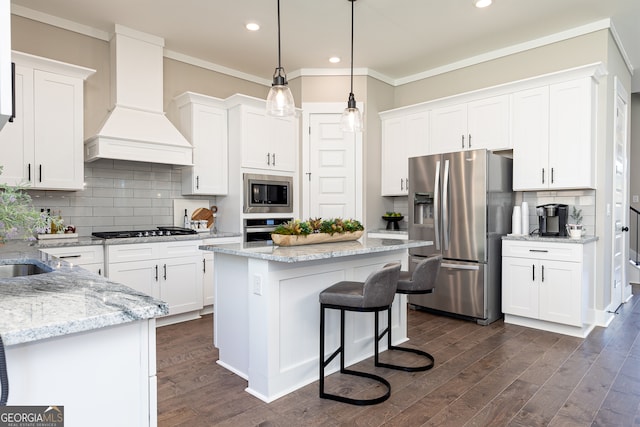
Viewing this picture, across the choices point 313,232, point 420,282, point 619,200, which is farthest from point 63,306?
point 619,200

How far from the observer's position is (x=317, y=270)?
272 centimetres

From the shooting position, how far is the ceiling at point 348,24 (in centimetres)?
363

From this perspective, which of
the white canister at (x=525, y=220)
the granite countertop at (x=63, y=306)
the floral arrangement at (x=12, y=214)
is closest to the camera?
the granite countertop at (x=63, y=306)

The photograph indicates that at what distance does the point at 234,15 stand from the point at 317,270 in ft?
8.89

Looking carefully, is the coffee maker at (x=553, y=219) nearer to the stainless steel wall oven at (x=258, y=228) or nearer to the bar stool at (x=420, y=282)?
the bar stool at (x=420, y=282)

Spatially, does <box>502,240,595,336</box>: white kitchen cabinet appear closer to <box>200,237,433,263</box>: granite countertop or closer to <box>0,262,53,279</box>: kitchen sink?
<box>200,237,433,263</box>: granite countertop

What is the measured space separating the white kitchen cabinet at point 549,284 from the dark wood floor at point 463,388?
23 centimetres

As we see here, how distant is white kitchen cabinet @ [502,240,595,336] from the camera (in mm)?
3614

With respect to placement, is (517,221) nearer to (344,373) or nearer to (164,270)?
(344,373)

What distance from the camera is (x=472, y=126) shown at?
454cm

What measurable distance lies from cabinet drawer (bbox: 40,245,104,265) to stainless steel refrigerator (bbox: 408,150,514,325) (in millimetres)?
3327

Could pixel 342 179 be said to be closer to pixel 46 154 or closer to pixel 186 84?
pixel 186 84

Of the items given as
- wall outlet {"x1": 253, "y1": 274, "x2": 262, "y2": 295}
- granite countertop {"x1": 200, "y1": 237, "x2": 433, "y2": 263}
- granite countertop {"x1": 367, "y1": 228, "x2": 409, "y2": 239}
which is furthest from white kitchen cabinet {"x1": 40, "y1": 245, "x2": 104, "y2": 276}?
granite countertop {"x1": 367, "y1": 228, "x2": 409, "y2": 239}

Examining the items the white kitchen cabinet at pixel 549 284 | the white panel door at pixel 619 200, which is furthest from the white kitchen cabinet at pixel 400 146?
the white panel door at pixel 619 200
